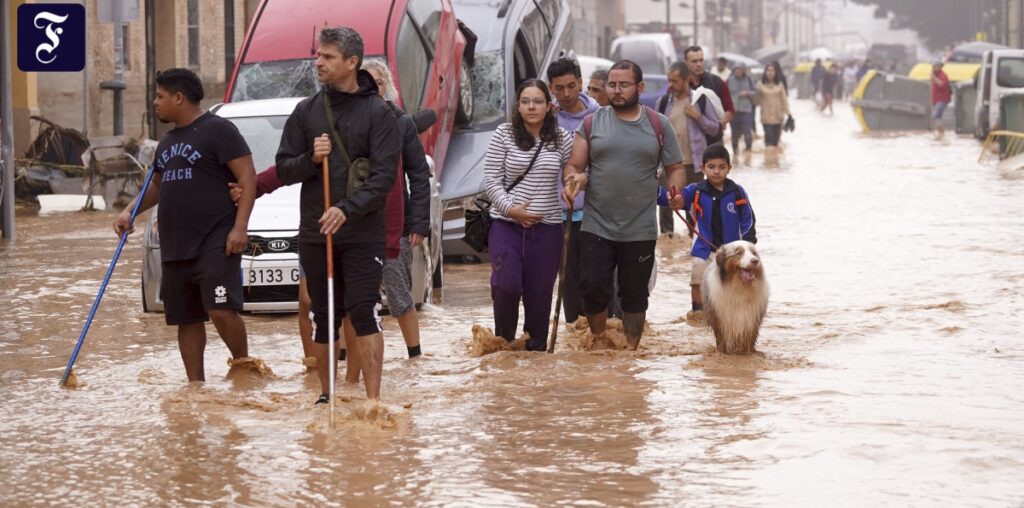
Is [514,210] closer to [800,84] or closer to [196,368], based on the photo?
[196,368]

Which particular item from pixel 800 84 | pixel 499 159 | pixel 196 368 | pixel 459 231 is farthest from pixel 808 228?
pixel 800 84

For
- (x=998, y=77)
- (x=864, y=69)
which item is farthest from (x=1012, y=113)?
(x=864, y=69)

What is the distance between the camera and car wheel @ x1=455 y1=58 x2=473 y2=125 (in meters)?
17.2

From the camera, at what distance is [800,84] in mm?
90562

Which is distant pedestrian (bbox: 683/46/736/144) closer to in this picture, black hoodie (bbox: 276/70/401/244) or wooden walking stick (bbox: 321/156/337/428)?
black hoodie (bbox: 276/70/401/244)

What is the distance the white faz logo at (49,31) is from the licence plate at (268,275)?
670cm

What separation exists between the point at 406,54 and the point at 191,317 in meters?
7.21

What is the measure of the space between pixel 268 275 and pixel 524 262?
8.40 feet

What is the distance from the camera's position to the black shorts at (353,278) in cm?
792

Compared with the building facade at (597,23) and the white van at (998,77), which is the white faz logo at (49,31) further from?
the building facade at (597,23)

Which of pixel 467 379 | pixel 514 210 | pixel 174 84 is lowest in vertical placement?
pixel 467 379

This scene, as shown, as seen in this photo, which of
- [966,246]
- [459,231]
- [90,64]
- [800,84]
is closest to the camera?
[459,231]

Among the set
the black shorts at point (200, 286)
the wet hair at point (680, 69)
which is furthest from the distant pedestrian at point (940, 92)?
the black shorts at point (200, 286)

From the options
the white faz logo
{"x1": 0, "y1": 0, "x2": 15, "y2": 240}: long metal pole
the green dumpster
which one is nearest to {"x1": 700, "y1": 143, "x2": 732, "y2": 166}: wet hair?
the white faz logo
